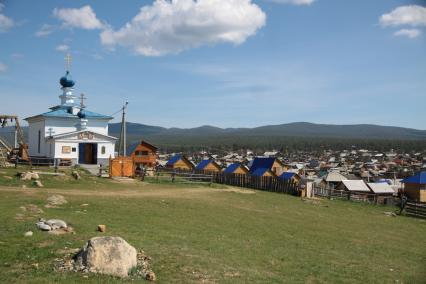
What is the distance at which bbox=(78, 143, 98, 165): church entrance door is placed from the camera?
42.8 metres

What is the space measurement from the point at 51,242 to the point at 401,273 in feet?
34.7

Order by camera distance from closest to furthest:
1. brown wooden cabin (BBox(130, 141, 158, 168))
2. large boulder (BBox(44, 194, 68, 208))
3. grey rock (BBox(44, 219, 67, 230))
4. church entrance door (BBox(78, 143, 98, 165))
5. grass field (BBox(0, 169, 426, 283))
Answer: grass field (BBox(0, 169, 426, 283)), grey rock (BBox(44, 219, 67, 230)), large boulder (BBox(44, 194, 68, 208)), church entrance door (BBox(78, 143, 98, 165)), brown wooden cabin (BBox(130, 141, 158, 168))

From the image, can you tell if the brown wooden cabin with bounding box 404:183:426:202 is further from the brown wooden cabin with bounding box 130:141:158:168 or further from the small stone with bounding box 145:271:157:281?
the small stone with bounding box 145:271:157:281

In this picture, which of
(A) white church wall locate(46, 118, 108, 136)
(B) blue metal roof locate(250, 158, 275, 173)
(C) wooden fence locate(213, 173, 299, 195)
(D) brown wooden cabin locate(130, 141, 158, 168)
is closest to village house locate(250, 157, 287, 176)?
(B) blue metal roof locate(250, 158, 275, 173)

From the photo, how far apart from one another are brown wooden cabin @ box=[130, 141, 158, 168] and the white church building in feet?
14.0

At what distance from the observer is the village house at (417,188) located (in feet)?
180

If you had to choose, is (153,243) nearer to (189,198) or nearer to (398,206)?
(189,198)

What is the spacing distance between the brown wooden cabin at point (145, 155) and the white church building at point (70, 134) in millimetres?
4255

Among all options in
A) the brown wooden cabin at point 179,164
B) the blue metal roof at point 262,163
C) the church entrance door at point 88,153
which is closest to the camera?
the church entrance door at point 88,153

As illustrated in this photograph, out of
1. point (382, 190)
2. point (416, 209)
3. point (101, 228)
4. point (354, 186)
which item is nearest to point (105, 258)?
point (101, 228)

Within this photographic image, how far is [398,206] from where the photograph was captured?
1499 inches

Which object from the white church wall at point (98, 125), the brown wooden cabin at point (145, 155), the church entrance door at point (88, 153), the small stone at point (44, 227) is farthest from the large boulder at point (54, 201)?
the brown wooden cabin at point (145, 155)

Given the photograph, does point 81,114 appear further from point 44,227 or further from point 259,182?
point 44,227

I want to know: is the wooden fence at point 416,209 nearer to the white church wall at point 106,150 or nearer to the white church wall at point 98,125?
the white church wall at point 106,150
